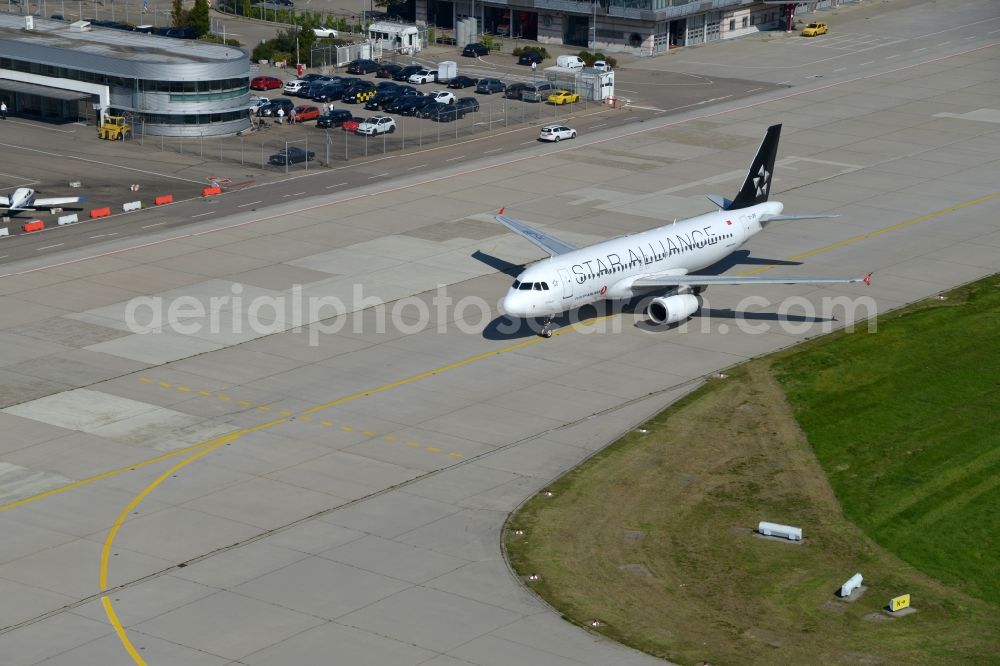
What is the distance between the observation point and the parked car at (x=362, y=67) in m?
172

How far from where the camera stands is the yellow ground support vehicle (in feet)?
467

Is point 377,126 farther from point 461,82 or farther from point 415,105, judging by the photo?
point 461,82

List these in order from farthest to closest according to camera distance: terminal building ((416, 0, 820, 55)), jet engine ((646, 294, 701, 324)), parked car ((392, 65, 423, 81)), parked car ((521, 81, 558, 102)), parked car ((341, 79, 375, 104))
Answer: terminal building ((416, 0, 820, 55)), parked car ((392, 65, 423, 81)), parked car ((521, 81, 558, 102)), parked car ((341, 79, 375, 104)), jet engine ((646, 294, 701, 324))

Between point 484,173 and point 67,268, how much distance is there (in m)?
40.2

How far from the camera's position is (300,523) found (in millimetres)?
64125

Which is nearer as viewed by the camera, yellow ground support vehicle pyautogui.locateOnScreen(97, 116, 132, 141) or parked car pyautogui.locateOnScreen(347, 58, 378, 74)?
yellow ground support vehicle pyautogui.locateOnScreen(97, 116, 132, 141)

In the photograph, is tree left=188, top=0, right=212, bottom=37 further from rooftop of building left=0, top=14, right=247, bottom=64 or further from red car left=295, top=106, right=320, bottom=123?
A: red car left=295, top=106, right=320, bottom=123

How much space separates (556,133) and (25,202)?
50278mm

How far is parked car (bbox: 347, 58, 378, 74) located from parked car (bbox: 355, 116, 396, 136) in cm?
2792

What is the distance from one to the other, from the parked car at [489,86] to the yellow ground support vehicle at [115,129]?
131 ft

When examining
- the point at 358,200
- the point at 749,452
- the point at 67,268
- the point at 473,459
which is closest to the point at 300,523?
the point at 473,459

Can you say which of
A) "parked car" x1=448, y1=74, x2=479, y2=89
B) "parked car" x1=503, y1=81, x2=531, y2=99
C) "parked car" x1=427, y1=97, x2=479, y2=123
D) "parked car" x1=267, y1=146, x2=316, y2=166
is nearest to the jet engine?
"parked car" x1=267, y1=146, x2=316, y2=166

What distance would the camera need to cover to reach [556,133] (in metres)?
141

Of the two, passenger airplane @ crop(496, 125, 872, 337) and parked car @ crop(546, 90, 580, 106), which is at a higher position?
parked car @ crop(546, 90, 580, 106)
